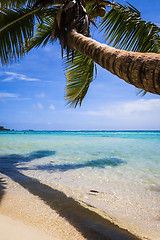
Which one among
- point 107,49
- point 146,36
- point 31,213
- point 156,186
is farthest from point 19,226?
point 146,36

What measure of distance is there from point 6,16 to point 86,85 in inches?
101

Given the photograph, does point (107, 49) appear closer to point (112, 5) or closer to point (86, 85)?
point (112, 5)

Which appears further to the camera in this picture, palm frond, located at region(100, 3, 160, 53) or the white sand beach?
palm frond, located at region(100, 3, 160, 53)

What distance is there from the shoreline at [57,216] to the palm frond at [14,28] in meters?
2.87

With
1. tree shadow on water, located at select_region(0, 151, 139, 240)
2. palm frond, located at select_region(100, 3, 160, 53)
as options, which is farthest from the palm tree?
tree shadow on water, located at select_region(0, 151, 139, 240)

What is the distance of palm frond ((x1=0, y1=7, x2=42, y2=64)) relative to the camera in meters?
3.68

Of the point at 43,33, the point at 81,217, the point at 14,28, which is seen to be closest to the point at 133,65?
the point at 81,217

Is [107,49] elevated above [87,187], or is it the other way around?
[107,49]

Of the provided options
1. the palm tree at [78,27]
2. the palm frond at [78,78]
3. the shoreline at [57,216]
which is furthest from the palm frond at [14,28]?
the shoreline at [57,216]

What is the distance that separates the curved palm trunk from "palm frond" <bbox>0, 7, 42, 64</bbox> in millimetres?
2311

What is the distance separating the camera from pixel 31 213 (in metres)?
2.03

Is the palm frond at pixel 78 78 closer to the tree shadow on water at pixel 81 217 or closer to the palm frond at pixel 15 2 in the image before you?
the palm frond at pixel 15 2

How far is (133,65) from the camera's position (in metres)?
1.54

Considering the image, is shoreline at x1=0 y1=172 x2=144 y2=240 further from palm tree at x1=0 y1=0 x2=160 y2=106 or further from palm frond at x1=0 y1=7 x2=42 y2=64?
palm frond at x1=0 y1=7 x2=42 y2=64
